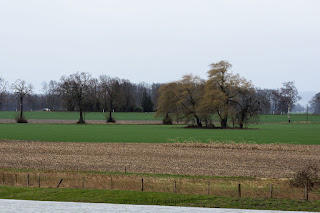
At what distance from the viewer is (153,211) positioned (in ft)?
56.9

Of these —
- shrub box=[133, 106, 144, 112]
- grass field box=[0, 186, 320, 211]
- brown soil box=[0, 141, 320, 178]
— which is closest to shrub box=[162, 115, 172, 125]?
brown soil box=[0, 141, 320, 178]

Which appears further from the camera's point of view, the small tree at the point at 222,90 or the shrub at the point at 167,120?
the shrub at the point at 167,120

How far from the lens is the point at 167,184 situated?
26578 mm

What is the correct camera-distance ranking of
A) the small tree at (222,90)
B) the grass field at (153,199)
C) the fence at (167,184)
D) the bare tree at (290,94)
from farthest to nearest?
the bare tree at (290,94)
the small tree at (222,90)
the fence at (167,184)
the grass field at (153,199)

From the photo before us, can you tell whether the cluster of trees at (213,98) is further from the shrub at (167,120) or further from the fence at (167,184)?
the fence at (167,184)

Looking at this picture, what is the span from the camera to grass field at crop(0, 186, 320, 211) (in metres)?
19.5

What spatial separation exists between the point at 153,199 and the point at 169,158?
2052 centimetres

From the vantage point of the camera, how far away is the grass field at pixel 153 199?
19.5 m

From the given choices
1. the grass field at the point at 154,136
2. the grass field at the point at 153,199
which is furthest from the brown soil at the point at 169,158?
the grass field at the point at 153,199

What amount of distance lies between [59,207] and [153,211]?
344cm

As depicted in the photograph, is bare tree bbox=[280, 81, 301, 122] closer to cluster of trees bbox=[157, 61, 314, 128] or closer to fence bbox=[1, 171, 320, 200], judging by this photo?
cluster of trees bbox=[157, 61, 314, 128]

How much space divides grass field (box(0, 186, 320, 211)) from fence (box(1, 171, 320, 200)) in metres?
1.66

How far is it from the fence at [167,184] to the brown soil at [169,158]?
11.1 ft

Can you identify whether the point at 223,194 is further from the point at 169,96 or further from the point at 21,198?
the point at 169,96
